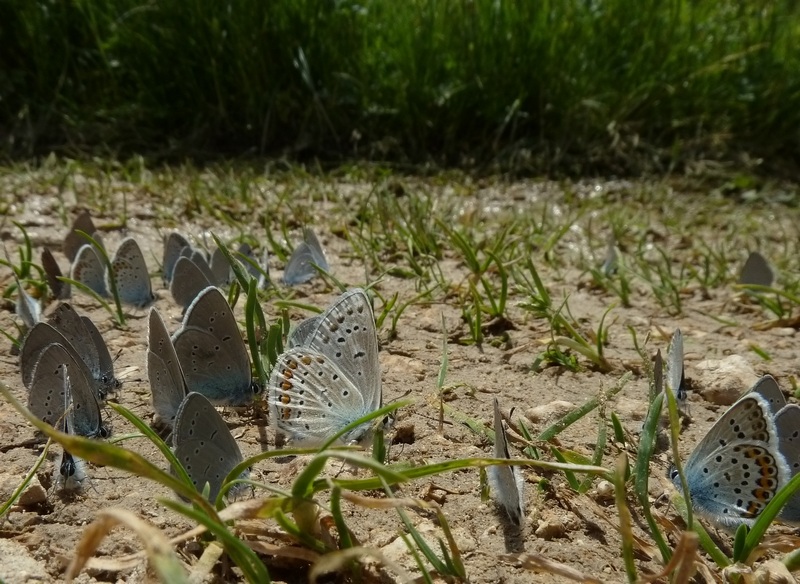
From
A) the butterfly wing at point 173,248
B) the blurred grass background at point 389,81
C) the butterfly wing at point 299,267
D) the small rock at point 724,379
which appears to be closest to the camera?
the small rock at point 724,379

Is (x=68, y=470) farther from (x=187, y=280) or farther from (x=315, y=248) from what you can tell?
(x=315, y=248)

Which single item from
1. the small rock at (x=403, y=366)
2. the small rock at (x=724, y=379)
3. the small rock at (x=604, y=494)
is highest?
the small rock at (x=403, y=366)

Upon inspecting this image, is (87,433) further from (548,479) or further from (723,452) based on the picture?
(723,452)

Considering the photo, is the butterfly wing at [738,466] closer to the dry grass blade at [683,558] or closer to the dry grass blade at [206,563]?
the dry grass blade at [683,558]

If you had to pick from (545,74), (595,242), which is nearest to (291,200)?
(595,242)

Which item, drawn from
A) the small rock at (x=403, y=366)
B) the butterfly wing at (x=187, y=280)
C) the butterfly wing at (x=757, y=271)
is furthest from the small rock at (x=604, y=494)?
the butterfly wing at (x=757, y=271)

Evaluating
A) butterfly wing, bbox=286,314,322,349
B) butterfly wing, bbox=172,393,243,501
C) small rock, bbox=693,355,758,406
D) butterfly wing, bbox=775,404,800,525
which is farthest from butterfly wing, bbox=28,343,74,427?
small rock, bbox=693,355,758,406

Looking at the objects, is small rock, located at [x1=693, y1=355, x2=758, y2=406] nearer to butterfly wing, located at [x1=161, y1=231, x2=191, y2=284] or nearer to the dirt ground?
the dirt ground
